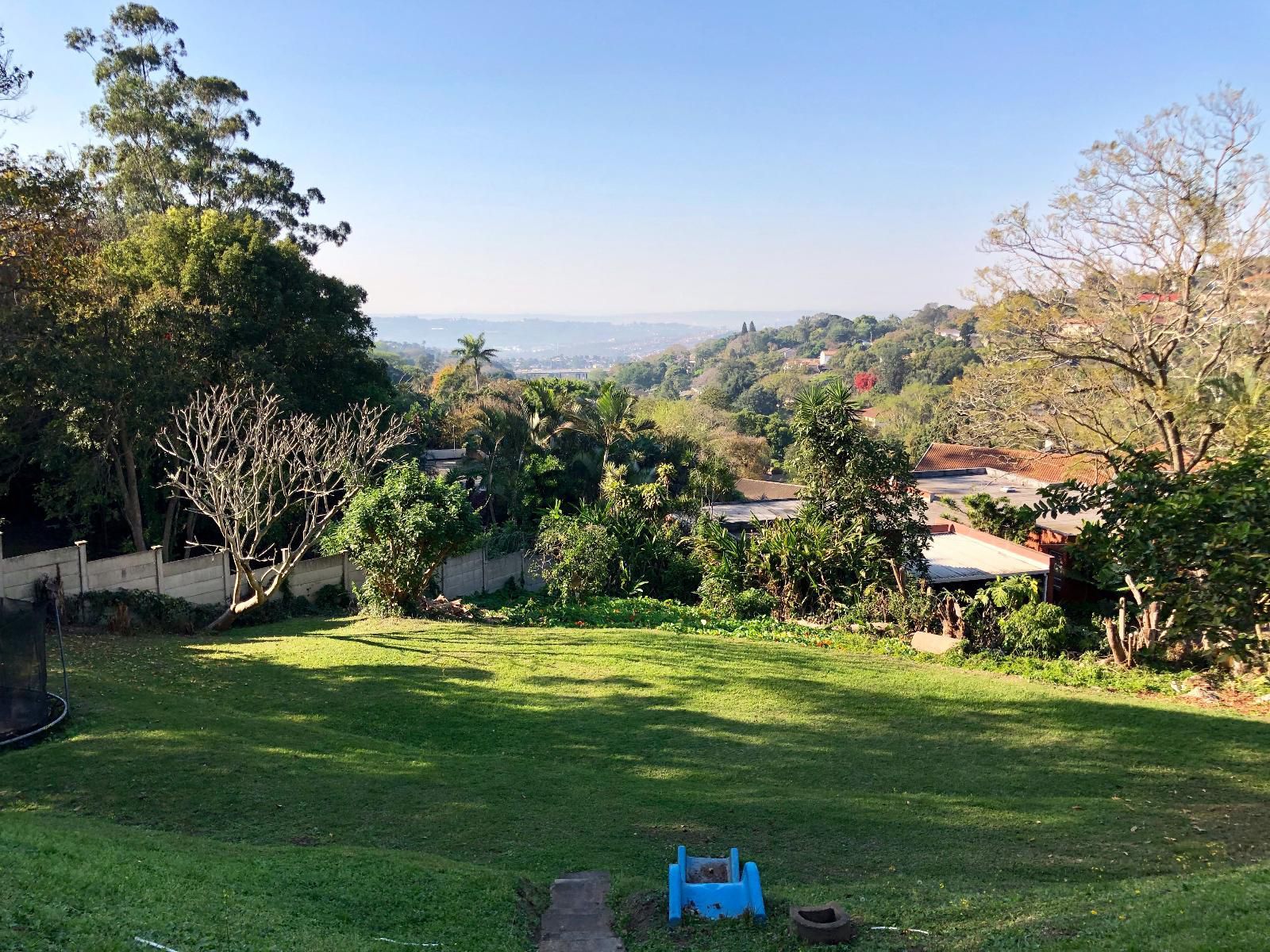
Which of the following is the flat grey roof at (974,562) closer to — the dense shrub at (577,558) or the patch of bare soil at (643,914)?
the dense shrub at (577,558)

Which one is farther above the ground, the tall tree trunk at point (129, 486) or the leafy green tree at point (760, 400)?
the leafy green tree at point (760, 400)

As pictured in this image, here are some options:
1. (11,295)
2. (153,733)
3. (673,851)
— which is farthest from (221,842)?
(11,295)

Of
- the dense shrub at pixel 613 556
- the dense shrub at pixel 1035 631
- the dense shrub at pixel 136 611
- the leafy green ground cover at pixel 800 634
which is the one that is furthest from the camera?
the dense shrub at pixel 613 556

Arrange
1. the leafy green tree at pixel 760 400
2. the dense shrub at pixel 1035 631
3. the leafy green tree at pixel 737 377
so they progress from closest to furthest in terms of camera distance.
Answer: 1. the dense shrub at pixel 1035 631
2. the leafy green tree at pixel 760 400
3. the leafy green tree at pixel 737 377

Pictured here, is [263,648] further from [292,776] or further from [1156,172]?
[1156,172]

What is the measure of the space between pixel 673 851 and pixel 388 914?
8.22ft

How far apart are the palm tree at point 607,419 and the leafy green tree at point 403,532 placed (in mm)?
11150

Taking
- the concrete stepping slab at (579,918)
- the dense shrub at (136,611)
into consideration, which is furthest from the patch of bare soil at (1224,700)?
the dense shrub at (136,611)

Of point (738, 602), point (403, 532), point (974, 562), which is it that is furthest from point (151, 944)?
point (974, 562)

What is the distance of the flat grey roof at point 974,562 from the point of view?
57.5ft

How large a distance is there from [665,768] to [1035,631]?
7.89 meters

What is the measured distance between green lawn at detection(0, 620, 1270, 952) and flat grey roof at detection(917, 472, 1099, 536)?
453 inches

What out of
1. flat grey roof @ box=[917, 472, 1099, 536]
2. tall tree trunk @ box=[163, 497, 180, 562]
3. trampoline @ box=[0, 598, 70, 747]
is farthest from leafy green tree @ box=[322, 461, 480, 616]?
flat grey roof @ box=[917, 472, 1099, 536]

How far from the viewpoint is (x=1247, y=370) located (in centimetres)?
1368
